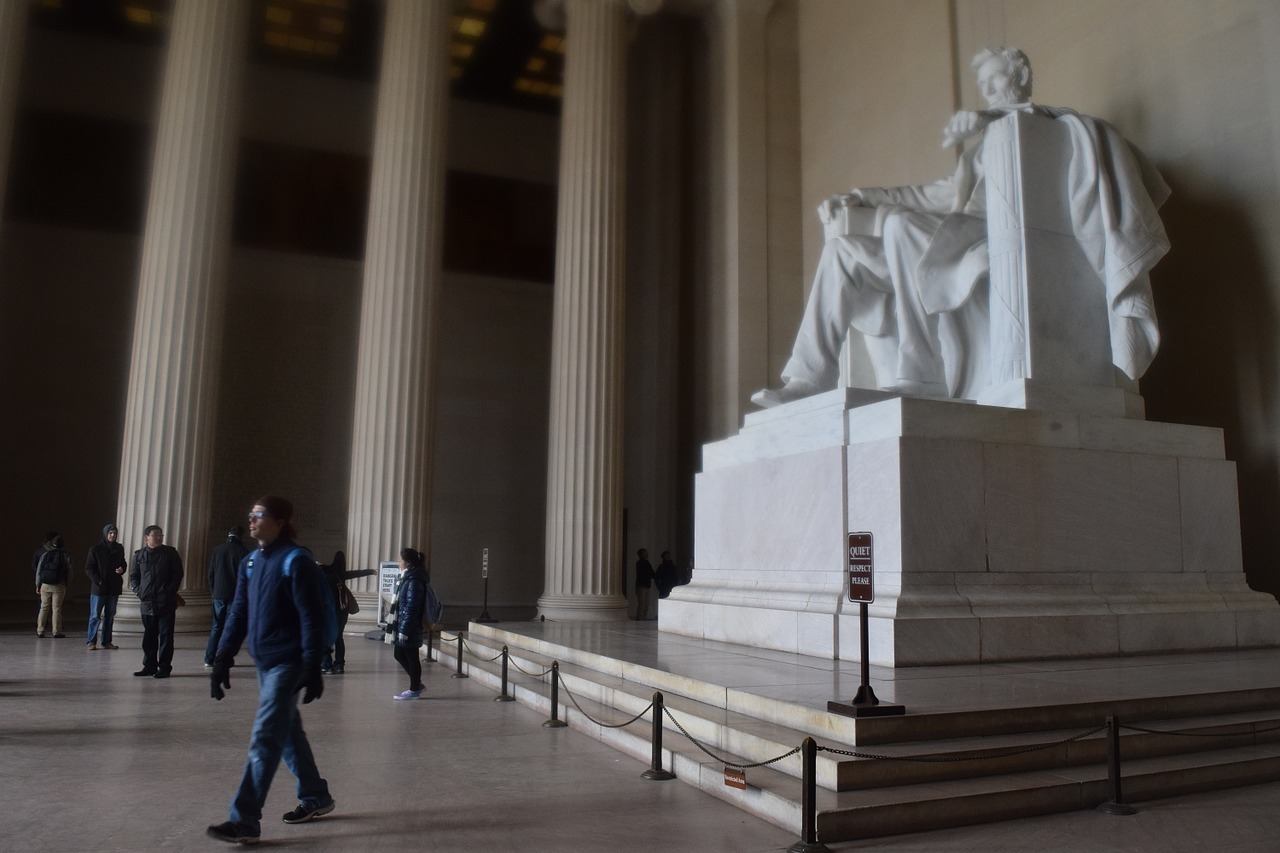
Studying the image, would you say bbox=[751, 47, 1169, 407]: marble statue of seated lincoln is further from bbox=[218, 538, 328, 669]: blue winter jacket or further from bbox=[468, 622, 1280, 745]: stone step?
bbox=[218, 538, 328, 669]: blue winter jacket

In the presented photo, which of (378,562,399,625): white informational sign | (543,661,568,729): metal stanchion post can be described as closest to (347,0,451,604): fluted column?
(378,562,399,625): white informational sign

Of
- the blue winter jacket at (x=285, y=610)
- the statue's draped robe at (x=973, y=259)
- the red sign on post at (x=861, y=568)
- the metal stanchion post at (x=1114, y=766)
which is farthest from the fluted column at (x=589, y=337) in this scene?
the metal stanchion post at (x=1114, y=766)

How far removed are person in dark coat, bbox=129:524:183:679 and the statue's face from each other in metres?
8.04

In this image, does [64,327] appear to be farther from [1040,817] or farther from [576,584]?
[1040,817]

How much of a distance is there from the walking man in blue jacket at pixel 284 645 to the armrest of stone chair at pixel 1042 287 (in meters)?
4.91

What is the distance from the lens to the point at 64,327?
714 inches

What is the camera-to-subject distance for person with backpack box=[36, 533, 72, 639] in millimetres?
11766

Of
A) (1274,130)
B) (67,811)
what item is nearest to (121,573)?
(67,811)

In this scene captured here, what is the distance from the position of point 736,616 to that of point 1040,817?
3625 millimetres

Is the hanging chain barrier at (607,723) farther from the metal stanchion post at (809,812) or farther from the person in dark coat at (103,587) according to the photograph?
the person in dark coat at (103,587)

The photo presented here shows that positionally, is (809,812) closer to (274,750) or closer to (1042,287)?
(274,750)

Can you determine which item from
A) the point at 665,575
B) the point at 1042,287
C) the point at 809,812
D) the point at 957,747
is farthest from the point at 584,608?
the point at 809,812

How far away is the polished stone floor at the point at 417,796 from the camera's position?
3.40 meters

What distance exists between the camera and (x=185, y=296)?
529 inches
